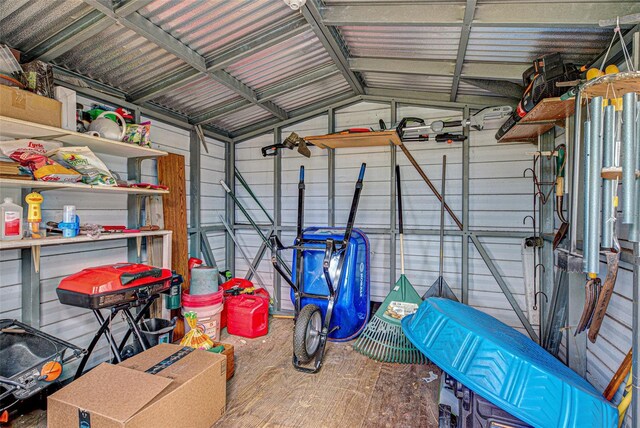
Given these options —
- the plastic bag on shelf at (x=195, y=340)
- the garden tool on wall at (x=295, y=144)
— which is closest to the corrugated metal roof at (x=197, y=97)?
the garden tool on wall at (x=295, y=144)

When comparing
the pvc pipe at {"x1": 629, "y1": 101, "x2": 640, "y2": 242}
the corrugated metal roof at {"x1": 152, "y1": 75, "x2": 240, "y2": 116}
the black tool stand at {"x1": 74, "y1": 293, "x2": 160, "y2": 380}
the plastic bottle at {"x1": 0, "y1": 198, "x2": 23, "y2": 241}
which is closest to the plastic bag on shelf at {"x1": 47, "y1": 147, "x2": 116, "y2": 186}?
the plastic bottle at {"x1": 0, "y1": 198, "x2": 23, "y2": 241}

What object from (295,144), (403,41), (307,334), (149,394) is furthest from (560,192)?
(149,394)

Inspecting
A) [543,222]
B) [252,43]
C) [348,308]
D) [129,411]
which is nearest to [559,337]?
[543,222]

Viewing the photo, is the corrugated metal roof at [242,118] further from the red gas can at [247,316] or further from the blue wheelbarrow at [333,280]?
the red gas can at [247,316]

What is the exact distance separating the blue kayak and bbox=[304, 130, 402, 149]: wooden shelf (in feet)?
5.19

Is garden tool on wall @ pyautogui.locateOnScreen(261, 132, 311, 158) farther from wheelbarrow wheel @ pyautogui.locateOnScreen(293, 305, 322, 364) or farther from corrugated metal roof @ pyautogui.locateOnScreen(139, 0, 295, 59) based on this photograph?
wheelbarrow wheel @ pyautogui.locateOnScreen(293, 305, 322, 364)

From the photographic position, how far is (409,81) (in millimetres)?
2926

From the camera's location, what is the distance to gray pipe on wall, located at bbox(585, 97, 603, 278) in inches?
51.9

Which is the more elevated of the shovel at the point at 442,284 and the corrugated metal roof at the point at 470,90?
the corrugated metal roof at the point at 470,90

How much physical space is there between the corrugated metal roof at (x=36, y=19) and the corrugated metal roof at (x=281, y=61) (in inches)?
40.3

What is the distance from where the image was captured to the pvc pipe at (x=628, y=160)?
3.99 feet

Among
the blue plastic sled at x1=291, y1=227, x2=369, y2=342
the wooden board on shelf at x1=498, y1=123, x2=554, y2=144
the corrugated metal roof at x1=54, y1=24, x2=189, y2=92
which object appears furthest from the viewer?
the blue plastic sled at x1=291, y1=227, x2=369, y2=342

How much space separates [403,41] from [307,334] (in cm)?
224

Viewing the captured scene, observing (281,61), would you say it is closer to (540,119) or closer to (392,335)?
(540,119)
